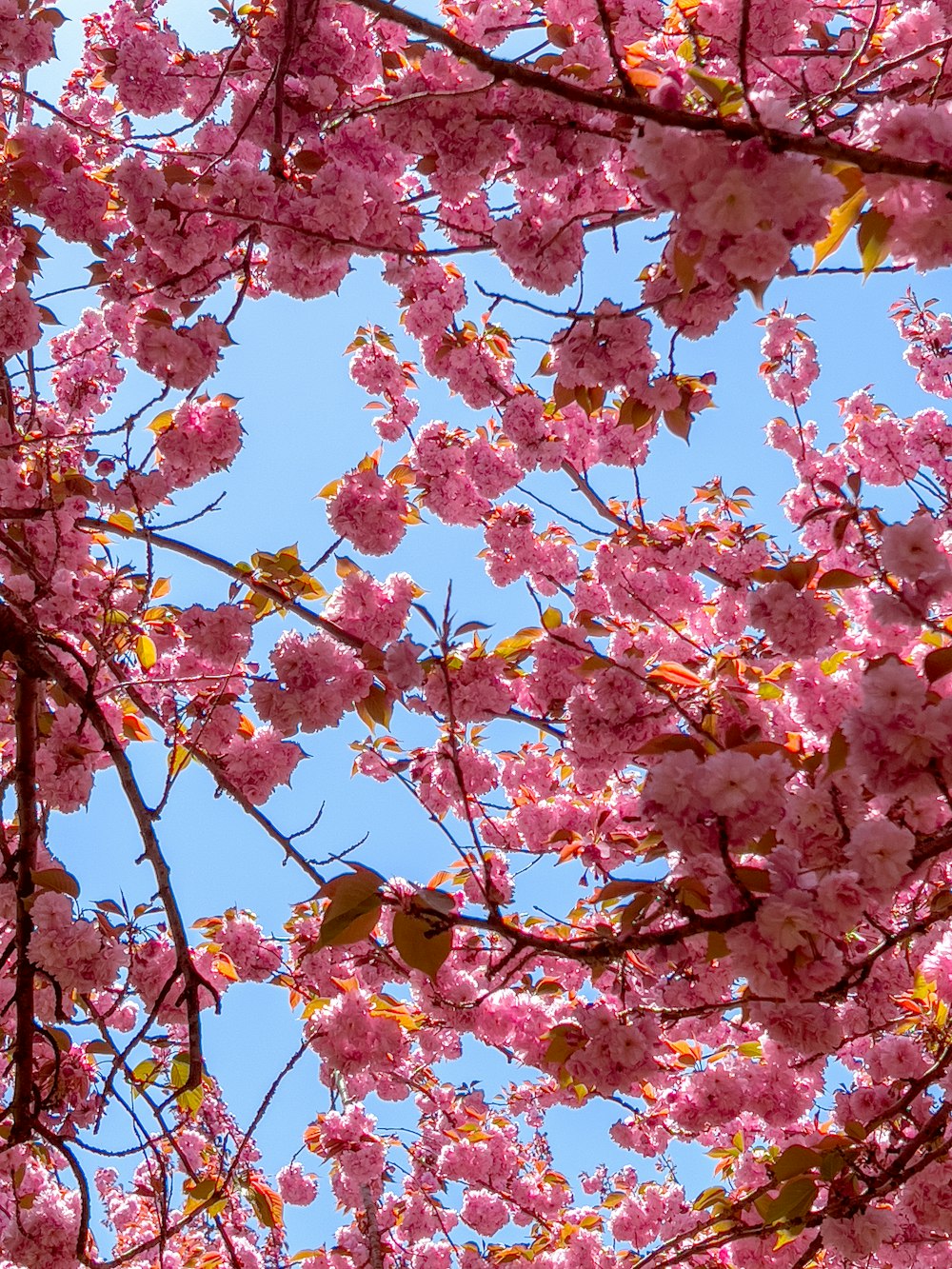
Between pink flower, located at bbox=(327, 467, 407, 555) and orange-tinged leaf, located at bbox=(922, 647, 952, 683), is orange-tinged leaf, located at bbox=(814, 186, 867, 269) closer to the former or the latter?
orange-tinged leaf, located at bbox=(922, 647, 952, 683)

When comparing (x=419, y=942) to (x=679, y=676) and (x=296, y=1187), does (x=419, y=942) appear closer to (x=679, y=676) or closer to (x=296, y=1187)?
(x=679, y=676)

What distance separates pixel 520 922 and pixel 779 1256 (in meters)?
1.57

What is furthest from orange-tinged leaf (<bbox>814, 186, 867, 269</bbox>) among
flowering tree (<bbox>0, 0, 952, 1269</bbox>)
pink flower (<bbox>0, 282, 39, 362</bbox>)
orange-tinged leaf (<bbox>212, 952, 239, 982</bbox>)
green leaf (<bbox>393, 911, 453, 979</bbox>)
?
orange-tinged leaf (<bbox>212, 952, 239, 982</bbox>)

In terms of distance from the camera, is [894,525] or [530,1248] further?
[530,1248]

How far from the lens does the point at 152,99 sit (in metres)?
3.60

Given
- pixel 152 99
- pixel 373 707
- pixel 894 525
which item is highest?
pixel 152 99

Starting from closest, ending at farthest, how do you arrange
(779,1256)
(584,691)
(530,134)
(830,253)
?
(830,253)
(530,134)
(584,691)
(779,1256)

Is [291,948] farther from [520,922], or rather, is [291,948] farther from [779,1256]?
[779,1256]

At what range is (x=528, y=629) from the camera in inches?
129

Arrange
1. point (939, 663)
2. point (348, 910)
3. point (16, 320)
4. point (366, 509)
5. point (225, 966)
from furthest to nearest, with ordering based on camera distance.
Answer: point (366, 509) < point (225, 966) < point (16, 320) < point (939, 663) < point (348, 910)

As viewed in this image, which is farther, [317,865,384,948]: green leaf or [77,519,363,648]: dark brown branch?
[77,519,363,648]: dark brown branch

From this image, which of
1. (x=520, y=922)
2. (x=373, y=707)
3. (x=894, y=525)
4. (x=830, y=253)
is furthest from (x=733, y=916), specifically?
(x=520, y=922)

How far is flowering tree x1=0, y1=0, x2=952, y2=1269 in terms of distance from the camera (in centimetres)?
148

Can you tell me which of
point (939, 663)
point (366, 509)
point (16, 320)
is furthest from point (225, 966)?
point (939, 663)
